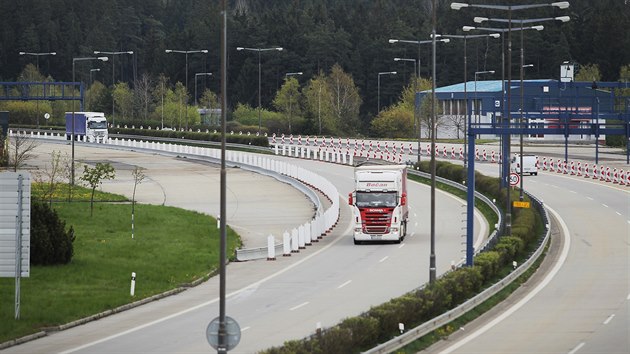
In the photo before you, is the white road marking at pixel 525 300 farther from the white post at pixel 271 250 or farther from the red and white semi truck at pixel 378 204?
the white post at pixel 271 250

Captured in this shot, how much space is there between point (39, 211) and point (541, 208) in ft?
92.3

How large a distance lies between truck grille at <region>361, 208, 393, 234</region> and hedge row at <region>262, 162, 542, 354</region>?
17.9 feet

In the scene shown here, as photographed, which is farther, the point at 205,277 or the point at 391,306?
the point at 205,277

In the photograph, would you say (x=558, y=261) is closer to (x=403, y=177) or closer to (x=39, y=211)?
(x=403, y=177)

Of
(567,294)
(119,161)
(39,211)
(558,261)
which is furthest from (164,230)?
(119,161)

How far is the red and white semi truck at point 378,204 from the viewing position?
60219 mm

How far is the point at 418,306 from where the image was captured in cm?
3694

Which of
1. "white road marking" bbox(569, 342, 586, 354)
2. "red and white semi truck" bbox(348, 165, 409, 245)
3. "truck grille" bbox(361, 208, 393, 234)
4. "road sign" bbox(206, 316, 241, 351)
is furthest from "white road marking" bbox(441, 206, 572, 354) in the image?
"road sign" bbox(206, 316, 241, 351)

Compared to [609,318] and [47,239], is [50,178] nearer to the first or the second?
[47,239]

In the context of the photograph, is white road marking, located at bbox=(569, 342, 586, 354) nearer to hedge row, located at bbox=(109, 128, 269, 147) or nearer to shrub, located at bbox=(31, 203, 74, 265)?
shrub, located at bbox=(31, 203, 74, 265)

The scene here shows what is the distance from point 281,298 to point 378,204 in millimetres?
16388

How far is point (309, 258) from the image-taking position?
5616 cm

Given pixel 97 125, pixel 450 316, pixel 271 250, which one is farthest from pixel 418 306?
pixel 97 125

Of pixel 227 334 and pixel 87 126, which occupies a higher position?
pixel 87 126
